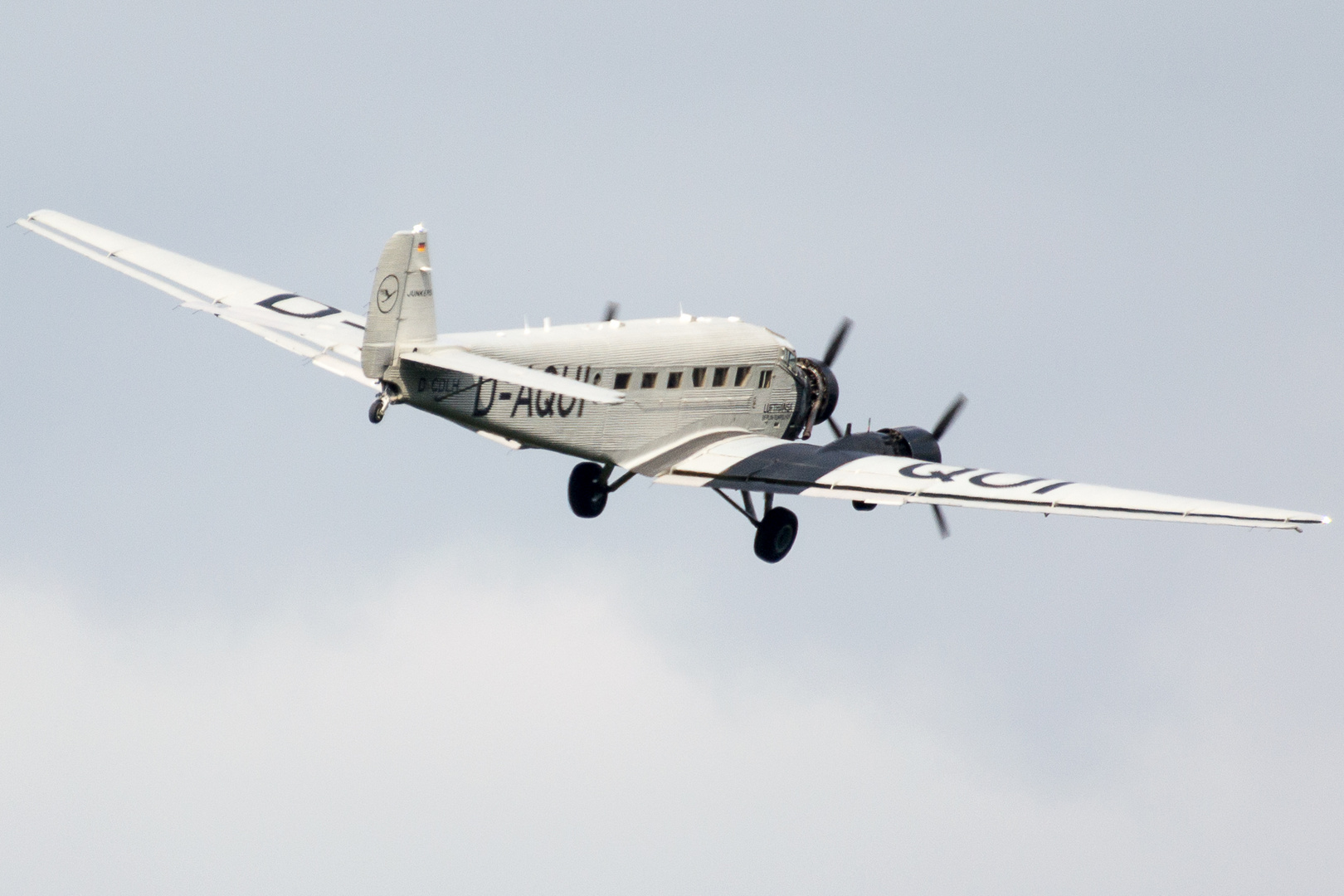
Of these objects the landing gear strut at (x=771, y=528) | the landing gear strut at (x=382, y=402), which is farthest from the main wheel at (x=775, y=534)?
the landing gear strut at (x=382, y=402)

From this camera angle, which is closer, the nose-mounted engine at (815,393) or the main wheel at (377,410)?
the main wheel at (377,410)

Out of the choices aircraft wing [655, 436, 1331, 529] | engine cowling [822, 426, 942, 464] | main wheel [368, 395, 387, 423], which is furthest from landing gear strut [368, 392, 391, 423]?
engine cowling [822, 426, 942, 464]

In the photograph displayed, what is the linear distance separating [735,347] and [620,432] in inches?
146

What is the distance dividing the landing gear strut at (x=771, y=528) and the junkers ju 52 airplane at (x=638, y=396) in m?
0.02

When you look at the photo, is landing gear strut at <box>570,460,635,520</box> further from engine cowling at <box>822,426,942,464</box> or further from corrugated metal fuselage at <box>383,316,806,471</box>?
engine cowling at <box>822,426,942,464</box>

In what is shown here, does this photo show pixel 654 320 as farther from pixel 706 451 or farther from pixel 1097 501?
pixel 1097 501

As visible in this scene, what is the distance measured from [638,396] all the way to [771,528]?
384 centimetres

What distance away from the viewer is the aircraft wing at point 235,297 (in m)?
38.0

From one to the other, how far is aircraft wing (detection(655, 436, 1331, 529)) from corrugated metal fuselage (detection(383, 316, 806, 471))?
0.76 meters

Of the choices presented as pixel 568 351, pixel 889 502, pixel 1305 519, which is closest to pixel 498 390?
pixel 568 351

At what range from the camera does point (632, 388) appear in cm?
3803

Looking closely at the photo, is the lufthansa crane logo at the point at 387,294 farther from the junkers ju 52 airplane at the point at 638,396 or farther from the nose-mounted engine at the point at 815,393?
the nose-mounted engine at the point at 815,393

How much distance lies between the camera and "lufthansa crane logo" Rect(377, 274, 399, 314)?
3450cm

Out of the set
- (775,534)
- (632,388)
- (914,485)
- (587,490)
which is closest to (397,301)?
(632,388)
